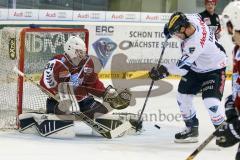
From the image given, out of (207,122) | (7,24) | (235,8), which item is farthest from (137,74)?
(235,8)

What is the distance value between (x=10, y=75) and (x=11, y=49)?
208mm

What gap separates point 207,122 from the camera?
526cm

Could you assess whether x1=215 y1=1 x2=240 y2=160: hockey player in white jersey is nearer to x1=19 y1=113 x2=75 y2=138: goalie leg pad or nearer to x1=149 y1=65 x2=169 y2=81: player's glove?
x1=149 y1=65 x2=169 y2=81: player's glove

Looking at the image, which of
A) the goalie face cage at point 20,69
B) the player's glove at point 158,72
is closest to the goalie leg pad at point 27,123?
the goalie face cage at point 20,69

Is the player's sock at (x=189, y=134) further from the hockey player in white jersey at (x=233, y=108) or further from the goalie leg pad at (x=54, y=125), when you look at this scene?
the hockey player in white jersey at (x=233, y=108)

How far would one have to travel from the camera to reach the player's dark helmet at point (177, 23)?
4121 mm

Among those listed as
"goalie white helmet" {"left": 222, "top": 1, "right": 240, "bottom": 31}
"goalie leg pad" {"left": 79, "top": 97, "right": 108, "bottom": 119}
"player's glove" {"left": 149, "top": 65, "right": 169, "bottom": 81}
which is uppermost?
"goalie white helmet" {"left": 222, "top": 1, "right": 240, "bottom": 31}

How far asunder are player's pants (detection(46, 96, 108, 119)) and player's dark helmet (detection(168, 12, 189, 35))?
0.81 metres

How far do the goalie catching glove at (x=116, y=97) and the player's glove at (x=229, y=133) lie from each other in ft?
6.70

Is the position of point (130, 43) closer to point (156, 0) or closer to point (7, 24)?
point (7, 24)

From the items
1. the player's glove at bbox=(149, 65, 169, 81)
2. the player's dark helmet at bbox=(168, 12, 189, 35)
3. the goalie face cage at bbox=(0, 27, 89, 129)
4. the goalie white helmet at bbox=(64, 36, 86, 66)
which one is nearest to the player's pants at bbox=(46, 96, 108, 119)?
the goalie face cage at bbox=(0, 27, 89, 129)

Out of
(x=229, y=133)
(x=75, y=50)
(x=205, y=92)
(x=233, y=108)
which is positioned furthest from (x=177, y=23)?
(x=229, y=133)

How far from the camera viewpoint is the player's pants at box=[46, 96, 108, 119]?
447 centimetres

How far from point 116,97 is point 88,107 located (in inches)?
9.0
